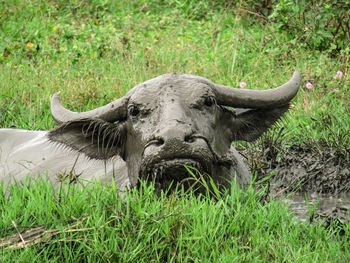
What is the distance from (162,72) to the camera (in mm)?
9922

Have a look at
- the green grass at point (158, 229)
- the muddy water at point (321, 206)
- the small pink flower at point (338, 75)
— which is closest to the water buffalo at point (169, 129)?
the green grass at point (158, 229)

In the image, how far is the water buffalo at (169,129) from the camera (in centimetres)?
530

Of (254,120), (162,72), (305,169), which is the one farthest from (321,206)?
(162,72)

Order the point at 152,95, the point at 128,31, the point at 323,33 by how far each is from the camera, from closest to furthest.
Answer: the point at 152,95
the point at 323,33
the point at 128,31

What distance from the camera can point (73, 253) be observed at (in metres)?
4.67

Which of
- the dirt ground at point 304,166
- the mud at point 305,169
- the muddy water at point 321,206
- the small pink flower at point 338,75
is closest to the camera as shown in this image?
the muddy water at point 321,206

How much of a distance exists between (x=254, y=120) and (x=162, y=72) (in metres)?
3.82

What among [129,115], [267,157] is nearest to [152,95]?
[129,115]

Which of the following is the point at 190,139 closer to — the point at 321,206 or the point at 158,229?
the point at 158,229

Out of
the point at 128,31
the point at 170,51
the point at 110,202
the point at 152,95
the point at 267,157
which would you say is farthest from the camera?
the point at 128,31

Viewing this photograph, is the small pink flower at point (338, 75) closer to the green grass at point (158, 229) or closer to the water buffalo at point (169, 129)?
the water buffalo at point (169, 129)

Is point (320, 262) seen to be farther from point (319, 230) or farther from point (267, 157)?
point (267, 157)

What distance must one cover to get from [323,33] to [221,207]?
16.5ft

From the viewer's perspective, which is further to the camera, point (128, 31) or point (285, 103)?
point (128, 31)
